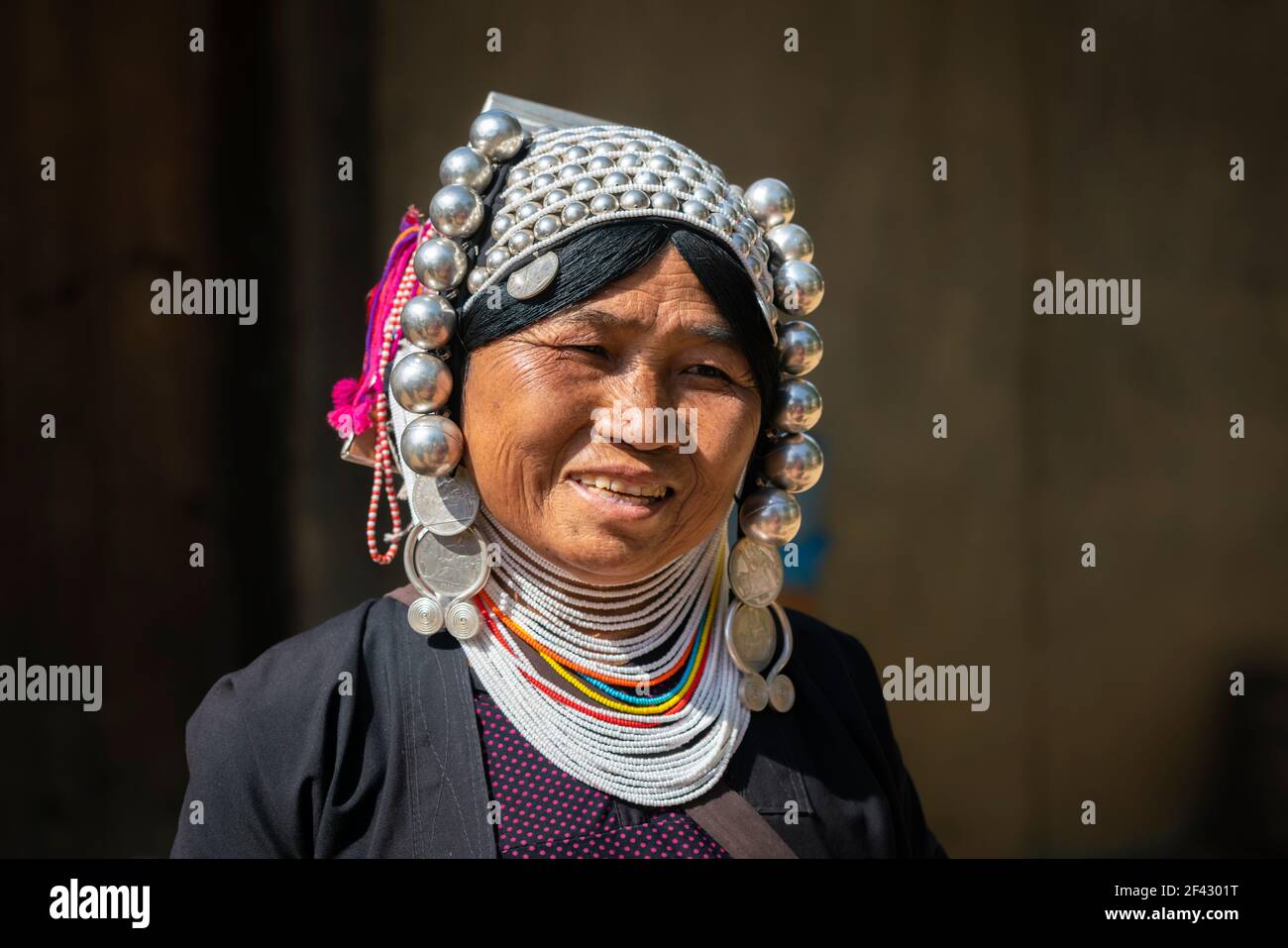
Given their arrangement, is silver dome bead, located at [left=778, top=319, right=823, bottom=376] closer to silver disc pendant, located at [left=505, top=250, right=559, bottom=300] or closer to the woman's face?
the woman's face

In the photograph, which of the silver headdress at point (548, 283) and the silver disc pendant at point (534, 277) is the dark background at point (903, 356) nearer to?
the silver headdress at point (548, 283)

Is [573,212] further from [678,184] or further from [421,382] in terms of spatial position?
[421,382]

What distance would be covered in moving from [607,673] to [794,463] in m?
0.46

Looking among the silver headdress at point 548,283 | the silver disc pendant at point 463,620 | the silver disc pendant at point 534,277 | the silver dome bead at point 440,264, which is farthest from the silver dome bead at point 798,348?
the silver disc pendant at point 463,620

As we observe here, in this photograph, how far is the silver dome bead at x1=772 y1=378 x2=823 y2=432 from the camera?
2.15m

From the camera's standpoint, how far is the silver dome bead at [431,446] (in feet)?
6.41

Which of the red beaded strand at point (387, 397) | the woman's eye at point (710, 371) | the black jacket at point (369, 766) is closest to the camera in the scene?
the black jacket at point (369, 766)

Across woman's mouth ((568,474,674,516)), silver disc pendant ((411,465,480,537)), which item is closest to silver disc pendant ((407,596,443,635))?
silver disc pendant ((411,465,480,537))

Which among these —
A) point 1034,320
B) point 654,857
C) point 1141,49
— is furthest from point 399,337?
point 1141,49

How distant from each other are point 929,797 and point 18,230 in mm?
3338

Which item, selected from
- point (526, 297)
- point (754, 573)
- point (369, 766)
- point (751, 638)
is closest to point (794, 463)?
point (754, 573)

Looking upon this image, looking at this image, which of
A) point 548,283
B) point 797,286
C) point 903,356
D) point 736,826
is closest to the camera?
point 548,283

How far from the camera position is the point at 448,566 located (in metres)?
2.04

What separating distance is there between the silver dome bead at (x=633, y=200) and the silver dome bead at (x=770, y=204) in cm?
29
